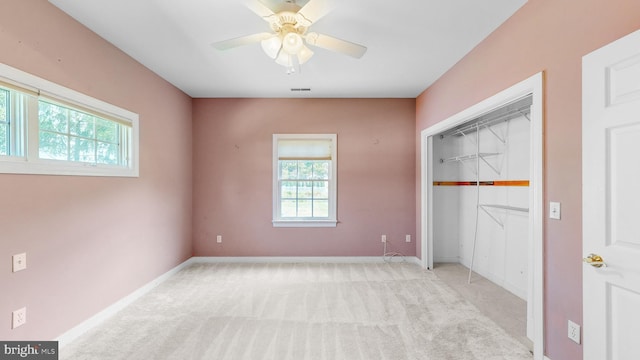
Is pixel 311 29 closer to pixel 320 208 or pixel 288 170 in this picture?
pixel 288 170

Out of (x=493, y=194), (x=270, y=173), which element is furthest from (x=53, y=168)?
(x=493, y=194)

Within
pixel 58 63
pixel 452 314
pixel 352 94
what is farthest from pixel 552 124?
pixel 58 63

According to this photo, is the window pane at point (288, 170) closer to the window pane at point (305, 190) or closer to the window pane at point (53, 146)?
the window pane at point (305, 190)

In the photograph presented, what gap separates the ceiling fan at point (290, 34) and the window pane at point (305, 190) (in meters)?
2.62

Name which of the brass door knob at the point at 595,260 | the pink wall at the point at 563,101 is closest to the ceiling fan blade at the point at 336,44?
the pink wall at the point at 563,101

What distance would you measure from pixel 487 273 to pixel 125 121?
16.0 feet

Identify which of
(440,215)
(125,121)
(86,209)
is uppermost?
(125,121)

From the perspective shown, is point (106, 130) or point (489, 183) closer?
point (106, 130)

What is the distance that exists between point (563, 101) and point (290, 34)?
6.17ft

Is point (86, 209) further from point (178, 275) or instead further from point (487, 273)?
point (487, 273)

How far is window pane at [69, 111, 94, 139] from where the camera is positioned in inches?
97.4

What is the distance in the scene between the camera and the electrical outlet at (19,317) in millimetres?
1920

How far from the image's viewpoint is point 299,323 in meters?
2.64

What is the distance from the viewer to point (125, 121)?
306 centimetres
